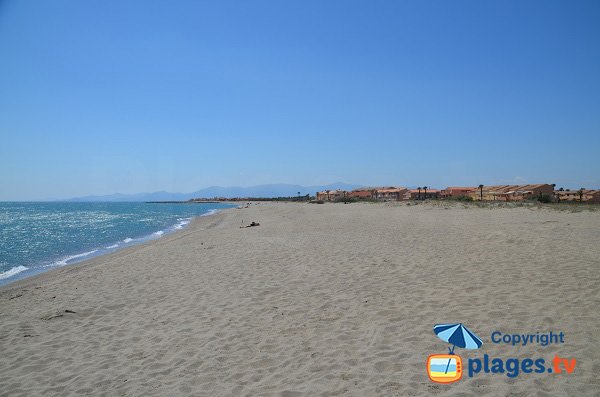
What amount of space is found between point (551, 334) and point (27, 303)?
401 inches

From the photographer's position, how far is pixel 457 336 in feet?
15.1

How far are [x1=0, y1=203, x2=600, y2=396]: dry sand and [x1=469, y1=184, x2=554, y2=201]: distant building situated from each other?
32.4 metres

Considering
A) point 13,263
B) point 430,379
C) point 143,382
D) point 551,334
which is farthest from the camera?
point 13,263

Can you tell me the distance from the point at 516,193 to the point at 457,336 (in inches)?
1691

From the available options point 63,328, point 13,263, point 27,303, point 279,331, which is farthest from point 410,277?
point 13,263

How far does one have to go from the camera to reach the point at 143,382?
4051 mm

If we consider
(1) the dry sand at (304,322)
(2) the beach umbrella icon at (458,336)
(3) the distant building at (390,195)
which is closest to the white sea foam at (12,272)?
(1) the dry sand at (304,322)

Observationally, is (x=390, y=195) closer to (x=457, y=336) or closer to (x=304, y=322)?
(x=304, y=322)

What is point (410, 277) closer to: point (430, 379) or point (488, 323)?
point (488, 323)

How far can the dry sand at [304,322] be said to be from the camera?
12.7 feet

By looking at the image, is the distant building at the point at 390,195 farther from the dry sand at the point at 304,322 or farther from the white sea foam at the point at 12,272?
the white sea foam at the point at 12,272

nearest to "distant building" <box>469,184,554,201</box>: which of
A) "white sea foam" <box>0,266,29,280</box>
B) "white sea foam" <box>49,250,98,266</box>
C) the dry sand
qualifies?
the dry sand

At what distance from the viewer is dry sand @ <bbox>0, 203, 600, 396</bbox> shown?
3863 mm

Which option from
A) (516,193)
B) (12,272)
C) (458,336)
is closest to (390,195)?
(516,193)
